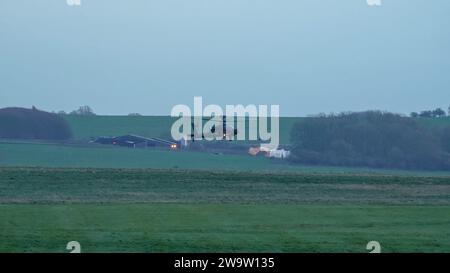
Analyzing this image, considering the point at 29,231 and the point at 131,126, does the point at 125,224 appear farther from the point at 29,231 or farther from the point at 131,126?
the point at 131,126

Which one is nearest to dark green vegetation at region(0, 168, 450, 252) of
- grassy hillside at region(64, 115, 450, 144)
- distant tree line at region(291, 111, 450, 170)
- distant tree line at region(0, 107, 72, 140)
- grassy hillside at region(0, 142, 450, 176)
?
grassy hillside at region(0, 142, 450, 176)

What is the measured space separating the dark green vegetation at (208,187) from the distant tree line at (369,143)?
917 cm

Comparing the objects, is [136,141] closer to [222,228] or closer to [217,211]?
A: [217,211]

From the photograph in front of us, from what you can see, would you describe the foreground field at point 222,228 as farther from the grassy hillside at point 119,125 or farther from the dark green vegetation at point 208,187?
the grassy hillside at point 119,125

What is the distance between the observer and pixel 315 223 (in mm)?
20750

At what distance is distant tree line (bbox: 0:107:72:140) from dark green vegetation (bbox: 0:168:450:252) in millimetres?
12395

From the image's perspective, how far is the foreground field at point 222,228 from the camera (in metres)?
16.9

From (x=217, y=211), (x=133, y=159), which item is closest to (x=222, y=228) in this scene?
(x=217, y=211)

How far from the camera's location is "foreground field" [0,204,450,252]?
16906 mm
